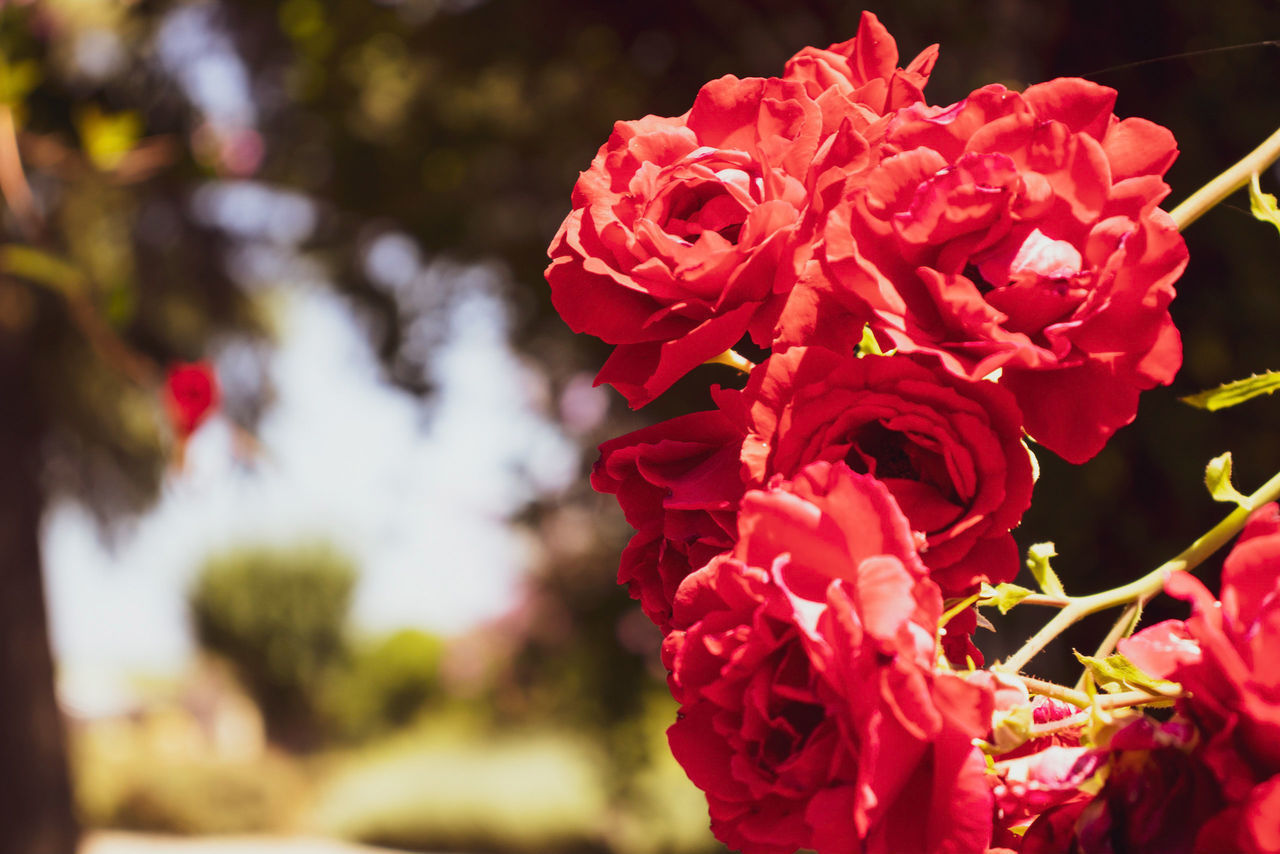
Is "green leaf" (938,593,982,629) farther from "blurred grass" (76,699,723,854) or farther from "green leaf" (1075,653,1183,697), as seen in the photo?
"blurred grass" (76,699,723,854)

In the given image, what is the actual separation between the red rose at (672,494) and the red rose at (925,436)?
3 cm

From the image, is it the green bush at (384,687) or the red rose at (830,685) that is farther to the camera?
the green bush at (384,687)

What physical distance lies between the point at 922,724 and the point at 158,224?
5.57 meters

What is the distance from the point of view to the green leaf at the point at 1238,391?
0.52 metres

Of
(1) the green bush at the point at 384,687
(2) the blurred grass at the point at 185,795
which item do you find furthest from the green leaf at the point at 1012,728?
(1) the green bush at the point at 384,687

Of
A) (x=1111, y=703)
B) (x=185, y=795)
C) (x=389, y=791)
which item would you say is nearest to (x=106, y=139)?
(x=1111, y=703)

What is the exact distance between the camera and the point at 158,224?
17.4ft

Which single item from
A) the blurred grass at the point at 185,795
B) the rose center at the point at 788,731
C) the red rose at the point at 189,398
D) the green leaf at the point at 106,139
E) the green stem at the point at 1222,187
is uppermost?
the green leaf at the point at 106,139

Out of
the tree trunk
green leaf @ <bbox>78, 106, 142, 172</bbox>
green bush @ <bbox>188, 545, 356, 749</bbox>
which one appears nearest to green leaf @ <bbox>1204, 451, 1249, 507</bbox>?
green leaf @ <bbox>78, 106, 142, 172</bbox>

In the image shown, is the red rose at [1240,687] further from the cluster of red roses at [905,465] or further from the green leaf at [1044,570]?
the green leaf at [1044,570]

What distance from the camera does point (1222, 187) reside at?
18.9 inches

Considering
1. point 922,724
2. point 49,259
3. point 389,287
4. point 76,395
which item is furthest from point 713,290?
point 76,395

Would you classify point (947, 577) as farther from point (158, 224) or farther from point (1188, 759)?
point (158, 224)

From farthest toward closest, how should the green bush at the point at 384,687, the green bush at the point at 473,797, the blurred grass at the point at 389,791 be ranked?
the green bush at the point at 384,687 < the blurred grass at the point at 389,791 < the green bush at the point at 473,797
